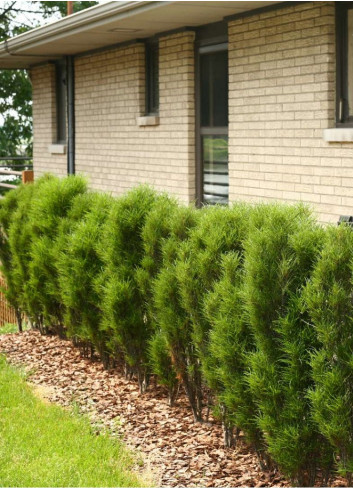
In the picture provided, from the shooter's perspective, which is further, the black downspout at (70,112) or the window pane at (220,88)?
the black downspout at (70,112)

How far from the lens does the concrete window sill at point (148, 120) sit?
11.7 meters

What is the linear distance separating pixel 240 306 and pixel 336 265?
31.1 inches

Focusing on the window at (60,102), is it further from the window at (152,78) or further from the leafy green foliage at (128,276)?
the leafy green foliage at (128,276)

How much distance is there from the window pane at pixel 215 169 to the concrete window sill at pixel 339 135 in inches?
95.4

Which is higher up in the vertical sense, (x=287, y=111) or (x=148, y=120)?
(x=148, y=120)

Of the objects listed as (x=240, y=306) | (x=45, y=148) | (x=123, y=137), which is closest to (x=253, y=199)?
(x=123, y=137)

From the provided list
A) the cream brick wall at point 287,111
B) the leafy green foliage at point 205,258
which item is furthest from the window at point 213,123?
the leafy green foliage at point 205,258

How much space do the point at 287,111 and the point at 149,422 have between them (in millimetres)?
3996

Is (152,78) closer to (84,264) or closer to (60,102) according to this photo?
(60,102)

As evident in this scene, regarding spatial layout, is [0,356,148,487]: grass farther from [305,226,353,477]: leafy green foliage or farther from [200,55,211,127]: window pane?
[200,55,211,127]: window pane

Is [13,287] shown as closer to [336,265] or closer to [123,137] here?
[123,137]

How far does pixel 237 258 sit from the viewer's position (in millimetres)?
5137

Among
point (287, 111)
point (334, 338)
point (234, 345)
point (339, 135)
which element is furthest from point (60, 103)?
point (334, 338)

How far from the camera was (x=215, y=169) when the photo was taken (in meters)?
10.7
